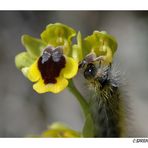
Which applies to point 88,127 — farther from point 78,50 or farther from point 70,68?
point 78,50

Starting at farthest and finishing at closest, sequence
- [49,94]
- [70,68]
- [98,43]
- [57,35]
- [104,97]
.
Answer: [49,94], [57,35], [98,43], [70,68], [104,97]

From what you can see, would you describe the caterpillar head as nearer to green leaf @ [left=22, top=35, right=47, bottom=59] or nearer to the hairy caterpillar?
the hairy caterpillar

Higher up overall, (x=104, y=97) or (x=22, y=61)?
(x=22, y=61)

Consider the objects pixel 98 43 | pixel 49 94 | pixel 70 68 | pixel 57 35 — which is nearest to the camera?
pixel 70 68

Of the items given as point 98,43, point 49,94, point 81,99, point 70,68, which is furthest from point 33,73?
point 49,94

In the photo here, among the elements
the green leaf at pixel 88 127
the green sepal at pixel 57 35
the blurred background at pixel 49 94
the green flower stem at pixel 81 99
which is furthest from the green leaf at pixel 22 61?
the blurred background at pixel 49 94

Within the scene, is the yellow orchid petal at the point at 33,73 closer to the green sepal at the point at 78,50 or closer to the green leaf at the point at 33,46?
the green leaf at the point at 33,46
